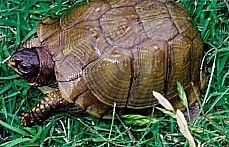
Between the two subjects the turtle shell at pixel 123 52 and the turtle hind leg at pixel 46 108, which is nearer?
the turtle shell at pixel 123 52

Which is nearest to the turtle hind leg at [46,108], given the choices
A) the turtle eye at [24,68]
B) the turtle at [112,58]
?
the turtle at [112,58]

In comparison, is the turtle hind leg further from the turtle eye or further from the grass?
the turtle eye

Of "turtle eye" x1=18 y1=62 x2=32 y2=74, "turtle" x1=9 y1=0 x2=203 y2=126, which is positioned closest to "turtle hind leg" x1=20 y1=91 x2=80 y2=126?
"turtle" x1=9 y1=0 x2=203 y2=126

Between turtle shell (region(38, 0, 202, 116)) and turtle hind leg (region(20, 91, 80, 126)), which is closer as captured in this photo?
turtle shell (region(38, 0, 202, 116))

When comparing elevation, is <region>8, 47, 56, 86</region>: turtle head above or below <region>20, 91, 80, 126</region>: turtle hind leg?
above

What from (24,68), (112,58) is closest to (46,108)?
(24,68)

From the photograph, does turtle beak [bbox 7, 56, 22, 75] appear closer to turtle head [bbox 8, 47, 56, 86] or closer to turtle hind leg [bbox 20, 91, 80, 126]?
turtle head [bbox 8, 47, 56, 86]

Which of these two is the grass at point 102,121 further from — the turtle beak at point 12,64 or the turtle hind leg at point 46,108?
the turtle beak at point 12,64
